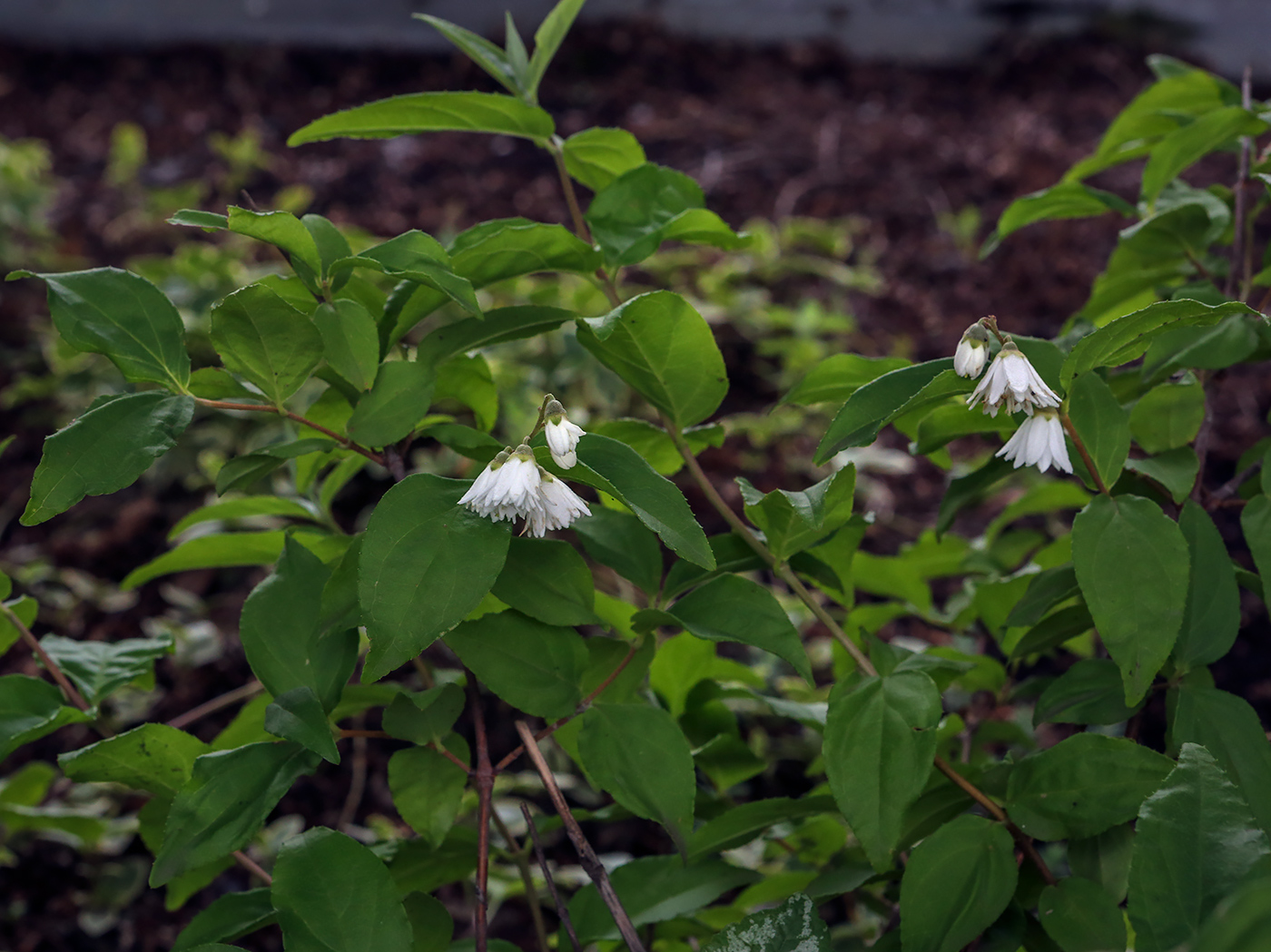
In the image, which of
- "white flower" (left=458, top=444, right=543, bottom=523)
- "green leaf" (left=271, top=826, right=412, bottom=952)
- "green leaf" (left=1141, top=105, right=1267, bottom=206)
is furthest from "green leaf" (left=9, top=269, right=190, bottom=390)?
"green leaf" (left=1141, top=105, right=1267, bottom=206)

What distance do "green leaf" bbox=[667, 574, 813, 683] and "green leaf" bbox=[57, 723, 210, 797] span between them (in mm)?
388

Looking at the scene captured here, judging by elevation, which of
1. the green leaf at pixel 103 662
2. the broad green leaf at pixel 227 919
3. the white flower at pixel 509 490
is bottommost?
the broad green leaf at pixel 227 919

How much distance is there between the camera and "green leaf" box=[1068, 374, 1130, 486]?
720 mm

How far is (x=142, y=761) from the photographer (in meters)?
0.75

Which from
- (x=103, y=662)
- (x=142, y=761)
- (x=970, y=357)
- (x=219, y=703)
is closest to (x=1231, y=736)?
(x=970, y=357)

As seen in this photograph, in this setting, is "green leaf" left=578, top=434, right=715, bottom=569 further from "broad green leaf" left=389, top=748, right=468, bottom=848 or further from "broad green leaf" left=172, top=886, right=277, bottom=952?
"broad green leaf" left=172, top=886, right=277, bottom=952

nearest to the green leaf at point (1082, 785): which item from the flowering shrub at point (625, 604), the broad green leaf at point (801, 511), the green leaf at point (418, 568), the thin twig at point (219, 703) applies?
the flowering shrub at point (625, 604)

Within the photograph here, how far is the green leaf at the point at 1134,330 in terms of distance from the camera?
0.60 metres

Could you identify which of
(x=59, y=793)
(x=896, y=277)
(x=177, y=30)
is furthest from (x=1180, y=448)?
(x=177, y=30)

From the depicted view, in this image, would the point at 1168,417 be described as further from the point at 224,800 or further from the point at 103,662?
the point at 103,662

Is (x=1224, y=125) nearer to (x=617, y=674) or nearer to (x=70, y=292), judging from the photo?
(x=617, y=674)

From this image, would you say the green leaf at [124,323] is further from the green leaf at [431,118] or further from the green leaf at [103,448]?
the green leaf at [431,118]

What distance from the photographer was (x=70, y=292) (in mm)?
685

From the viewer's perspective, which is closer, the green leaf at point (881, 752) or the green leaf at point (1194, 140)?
the green leaf at point (881, 752)
